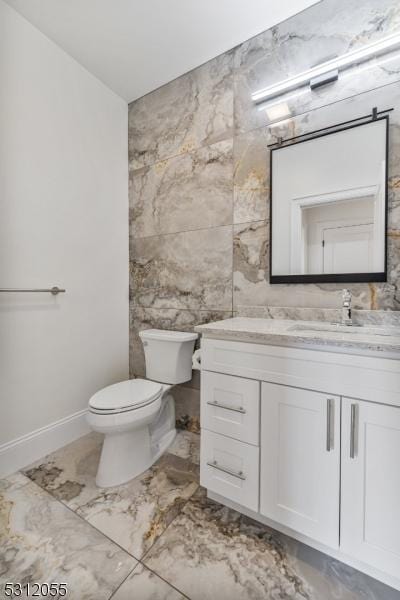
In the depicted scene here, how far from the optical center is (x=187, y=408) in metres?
1.94

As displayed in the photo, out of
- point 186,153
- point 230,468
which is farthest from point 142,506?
point 186,153

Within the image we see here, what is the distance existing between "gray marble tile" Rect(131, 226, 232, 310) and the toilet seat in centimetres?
61

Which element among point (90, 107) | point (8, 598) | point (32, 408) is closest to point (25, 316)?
point (32, 408)

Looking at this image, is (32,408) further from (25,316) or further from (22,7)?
(22,7)

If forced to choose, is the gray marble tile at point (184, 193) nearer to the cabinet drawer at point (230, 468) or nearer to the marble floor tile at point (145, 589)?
the cabinet drawer at point (230, 468)

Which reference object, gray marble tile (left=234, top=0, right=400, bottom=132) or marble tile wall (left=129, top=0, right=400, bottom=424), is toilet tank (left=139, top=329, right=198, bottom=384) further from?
gray marble tile (left=234, top=0, right=400, bottom=132)

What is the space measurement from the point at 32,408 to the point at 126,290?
103 cm

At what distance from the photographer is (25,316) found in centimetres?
161

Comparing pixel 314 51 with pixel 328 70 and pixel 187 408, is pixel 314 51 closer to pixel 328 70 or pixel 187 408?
pixel 328 70

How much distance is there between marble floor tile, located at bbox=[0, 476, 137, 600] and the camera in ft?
3.15

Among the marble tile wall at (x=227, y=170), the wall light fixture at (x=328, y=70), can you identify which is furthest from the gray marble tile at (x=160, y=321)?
the wall light fixture at (x=328, y=70)

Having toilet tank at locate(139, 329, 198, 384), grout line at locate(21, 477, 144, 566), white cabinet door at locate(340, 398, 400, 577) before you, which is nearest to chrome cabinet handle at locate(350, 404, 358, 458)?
white cabinet door at locate(340, 398, 400, 577)

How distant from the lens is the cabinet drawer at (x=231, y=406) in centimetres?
114

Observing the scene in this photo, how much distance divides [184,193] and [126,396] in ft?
4.49
